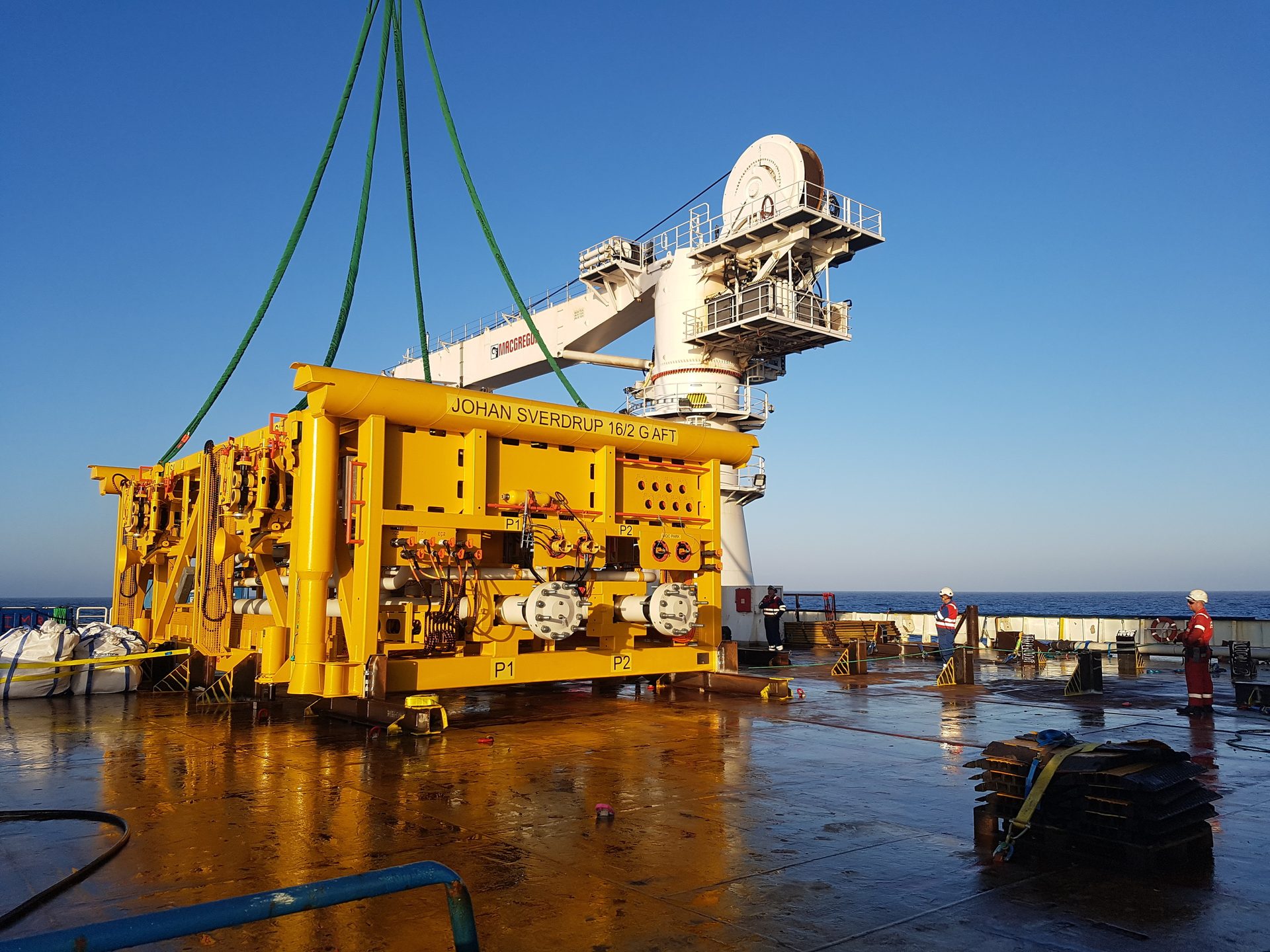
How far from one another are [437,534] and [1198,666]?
28.9ft

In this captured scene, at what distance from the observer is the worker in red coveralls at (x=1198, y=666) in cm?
1045

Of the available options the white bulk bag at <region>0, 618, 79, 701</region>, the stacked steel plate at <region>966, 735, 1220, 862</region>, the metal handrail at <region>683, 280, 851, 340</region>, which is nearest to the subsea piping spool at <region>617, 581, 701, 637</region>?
the stacked steel plate at <region>966, 735, 1220, 862</region>

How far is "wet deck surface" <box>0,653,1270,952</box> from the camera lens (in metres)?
3.95

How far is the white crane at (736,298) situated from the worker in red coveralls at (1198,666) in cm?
1089

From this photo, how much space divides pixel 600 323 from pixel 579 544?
1602 cm

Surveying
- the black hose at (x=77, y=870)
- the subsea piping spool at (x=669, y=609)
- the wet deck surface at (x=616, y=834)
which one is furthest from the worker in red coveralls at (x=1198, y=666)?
the black hose at (x=77, y=870)

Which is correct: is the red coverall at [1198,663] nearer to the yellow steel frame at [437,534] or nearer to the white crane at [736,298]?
the yellow steel frame at [437,534]

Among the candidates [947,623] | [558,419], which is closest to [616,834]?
[558,419]

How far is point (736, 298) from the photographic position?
22.0 meters

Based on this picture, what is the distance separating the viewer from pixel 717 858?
493 cm

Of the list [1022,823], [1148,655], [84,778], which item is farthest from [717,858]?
[1148,655]

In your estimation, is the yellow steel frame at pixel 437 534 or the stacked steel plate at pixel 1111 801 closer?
the stacked steel plate at pixel 1111 801

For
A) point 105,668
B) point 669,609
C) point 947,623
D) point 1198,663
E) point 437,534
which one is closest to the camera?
point 437,534

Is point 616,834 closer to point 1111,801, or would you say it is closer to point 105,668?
point 1111,801
